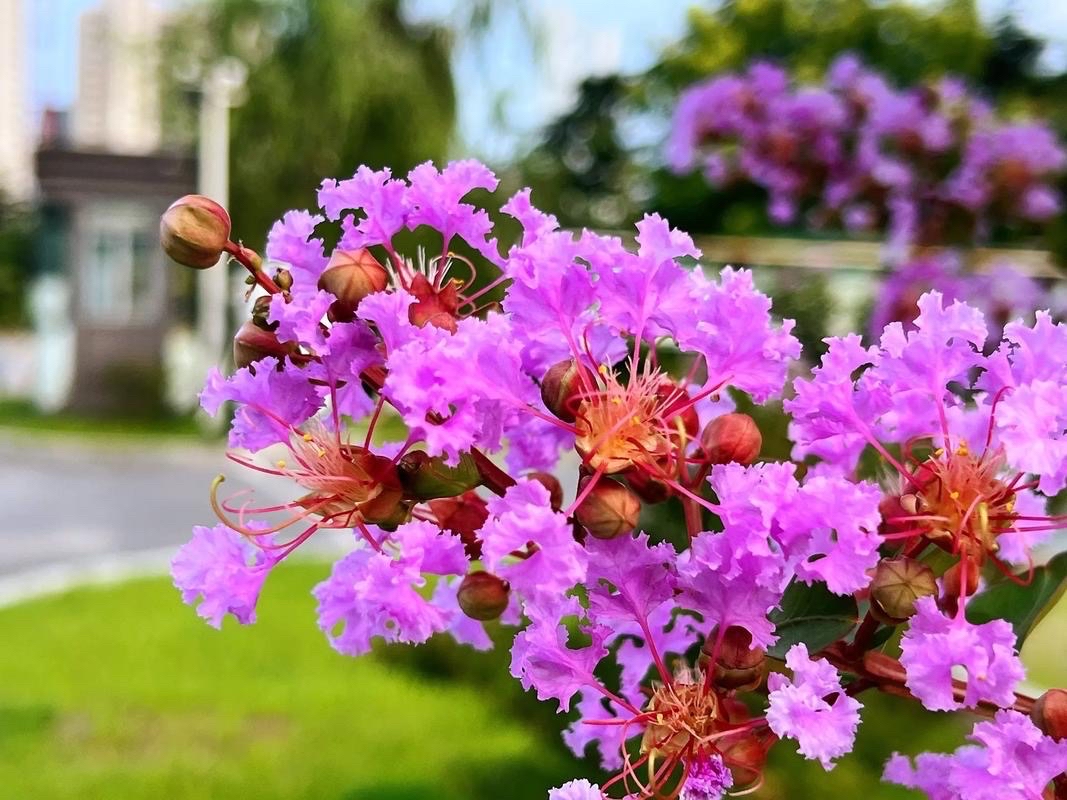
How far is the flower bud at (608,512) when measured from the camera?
0.45 meters

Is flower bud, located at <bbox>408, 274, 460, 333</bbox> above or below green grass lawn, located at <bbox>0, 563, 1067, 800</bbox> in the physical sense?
above

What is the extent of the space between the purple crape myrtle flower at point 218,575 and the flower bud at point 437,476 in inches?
3.8

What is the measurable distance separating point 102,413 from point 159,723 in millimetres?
7984

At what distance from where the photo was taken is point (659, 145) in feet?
10.0

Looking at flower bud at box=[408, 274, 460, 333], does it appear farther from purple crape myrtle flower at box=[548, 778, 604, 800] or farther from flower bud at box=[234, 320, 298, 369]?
purple crape myrtle flower at box=[548, 778, 604, 800]

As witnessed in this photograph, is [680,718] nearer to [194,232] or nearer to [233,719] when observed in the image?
[194,232]

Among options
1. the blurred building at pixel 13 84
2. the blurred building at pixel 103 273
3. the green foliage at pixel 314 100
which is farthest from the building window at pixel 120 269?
the blurred building at pixel 13 84

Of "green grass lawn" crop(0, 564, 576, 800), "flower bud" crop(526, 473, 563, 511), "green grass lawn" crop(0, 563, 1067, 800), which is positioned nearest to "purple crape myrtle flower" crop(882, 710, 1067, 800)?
"flower bud" crop(526, 473, 563, 511)

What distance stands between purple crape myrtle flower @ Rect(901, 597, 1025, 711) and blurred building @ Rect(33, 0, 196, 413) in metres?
10.5

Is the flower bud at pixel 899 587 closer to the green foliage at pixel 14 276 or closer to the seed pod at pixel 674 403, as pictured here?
the seed pod at pixel 674 403

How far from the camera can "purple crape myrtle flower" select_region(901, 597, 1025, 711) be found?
0.44 m

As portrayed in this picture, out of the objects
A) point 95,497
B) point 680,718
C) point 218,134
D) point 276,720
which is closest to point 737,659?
point 680,718

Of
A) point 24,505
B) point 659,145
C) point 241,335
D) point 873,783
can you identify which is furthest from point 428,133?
point 241,335

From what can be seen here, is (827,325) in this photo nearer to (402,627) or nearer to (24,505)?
(402,627)
